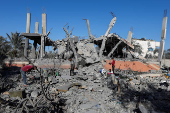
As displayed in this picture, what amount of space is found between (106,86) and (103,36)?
32.4 feet

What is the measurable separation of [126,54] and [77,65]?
9.60m

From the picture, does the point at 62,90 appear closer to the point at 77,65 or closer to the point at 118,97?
the point at 118,97

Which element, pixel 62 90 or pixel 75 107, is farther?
pixel 62 90

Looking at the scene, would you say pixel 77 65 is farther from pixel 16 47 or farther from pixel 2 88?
pixel 16 47

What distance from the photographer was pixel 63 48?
685 inches

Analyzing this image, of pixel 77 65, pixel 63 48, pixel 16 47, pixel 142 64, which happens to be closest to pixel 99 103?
pixel 77 65

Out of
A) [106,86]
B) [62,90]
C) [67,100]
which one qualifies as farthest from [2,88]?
[106,86]

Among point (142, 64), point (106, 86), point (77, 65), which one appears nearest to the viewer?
point (106, 86)

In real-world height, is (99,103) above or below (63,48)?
below

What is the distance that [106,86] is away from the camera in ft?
22.9

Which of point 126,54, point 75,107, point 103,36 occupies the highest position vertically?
point 103,36

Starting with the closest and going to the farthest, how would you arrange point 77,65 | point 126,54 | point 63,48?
1. point 77,65
2. point 63,48
3. point 126,54

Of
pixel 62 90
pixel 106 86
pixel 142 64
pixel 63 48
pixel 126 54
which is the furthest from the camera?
pixel 126 54

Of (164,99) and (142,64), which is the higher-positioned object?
(142,64)
